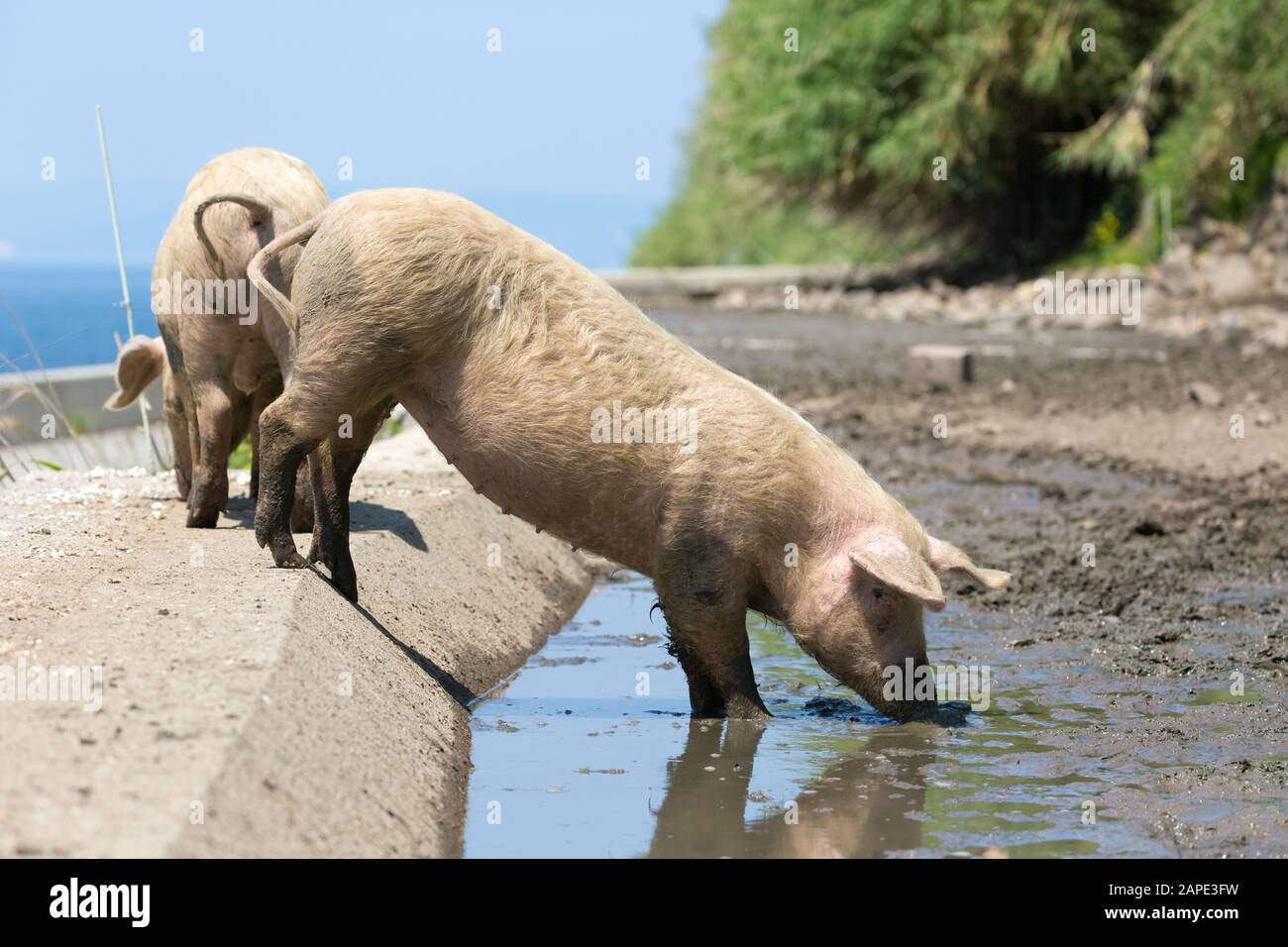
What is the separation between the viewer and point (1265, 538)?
9.08 m

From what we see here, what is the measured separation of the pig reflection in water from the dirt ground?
0.62m

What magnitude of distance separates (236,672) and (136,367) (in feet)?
13.1

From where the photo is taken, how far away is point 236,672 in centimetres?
444

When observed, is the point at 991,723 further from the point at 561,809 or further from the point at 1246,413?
the point at 1246,413

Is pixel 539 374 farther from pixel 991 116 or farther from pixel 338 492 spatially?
pixel 991 116

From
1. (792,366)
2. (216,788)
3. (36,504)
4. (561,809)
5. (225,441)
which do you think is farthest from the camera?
(792,366)

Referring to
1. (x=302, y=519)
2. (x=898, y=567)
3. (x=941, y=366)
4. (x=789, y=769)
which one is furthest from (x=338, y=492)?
(x=941, y=366)

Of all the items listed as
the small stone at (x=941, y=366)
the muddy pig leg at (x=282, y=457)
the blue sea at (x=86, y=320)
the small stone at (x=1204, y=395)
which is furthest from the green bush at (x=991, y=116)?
the muddy pig leg at (x=282, y=457)

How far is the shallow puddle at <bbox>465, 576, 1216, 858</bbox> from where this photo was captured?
15.5ft

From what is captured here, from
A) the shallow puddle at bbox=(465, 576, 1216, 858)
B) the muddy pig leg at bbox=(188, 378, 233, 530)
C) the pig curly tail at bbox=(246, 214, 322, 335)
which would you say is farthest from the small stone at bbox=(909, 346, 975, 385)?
the pig curly tail at bbox=(246, 214, 322, 335)

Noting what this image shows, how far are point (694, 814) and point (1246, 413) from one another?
364 inches

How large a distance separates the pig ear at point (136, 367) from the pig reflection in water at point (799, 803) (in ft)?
11.7

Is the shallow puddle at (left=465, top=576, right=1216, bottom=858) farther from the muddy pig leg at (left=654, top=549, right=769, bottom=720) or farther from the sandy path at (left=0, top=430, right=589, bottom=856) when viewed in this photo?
the sandy path at (left=0, top=430, right=589, bottom=856)

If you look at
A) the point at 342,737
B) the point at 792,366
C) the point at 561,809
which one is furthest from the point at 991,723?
the point at 792,366
